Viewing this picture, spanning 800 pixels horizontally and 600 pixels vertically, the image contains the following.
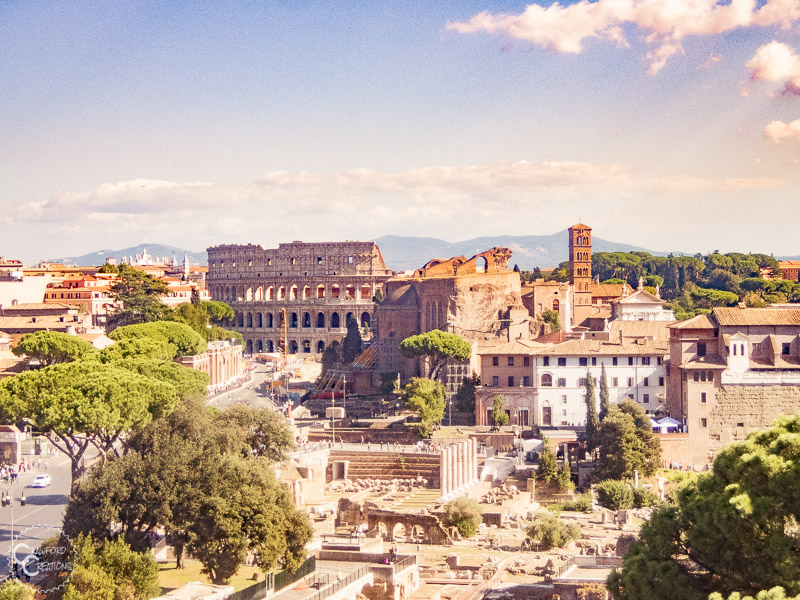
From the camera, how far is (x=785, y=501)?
26.7m

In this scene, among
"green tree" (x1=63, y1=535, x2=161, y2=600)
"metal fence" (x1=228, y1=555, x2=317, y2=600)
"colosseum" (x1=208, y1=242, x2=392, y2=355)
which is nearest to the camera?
"green tree" (x1=63, y1=535, x2=161, y2=600)

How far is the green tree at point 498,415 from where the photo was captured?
210 ft

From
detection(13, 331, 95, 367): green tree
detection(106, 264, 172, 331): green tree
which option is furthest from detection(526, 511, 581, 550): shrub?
detection(106, 264, 172, 331): green tree

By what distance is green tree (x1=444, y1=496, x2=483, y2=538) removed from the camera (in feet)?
152

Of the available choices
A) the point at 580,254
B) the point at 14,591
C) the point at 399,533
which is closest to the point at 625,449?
the point at 399,533

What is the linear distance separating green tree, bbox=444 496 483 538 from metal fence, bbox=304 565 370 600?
30.2 feet

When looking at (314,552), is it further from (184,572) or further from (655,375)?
(655,375)

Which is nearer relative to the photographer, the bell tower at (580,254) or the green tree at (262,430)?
the green tree at (262,430)

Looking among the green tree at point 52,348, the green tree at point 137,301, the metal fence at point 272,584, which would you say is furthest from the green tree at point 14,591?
the green tree at point 137,301

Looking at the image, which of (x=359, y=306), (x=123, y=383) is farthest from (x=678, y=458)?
(x=359, y=306)

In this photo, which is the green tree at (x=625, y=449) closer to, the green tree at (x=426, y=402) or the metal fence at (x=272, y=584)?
the green tree at (x=426, y=402)

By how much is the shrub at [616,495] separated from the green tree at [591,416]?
218 inches

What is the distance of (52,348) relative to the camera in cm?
6288

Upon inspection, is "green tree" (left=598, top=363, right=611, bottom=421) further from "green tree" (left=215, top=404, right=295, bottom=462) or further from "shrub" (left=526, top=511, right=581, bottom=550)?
"green tree" (left=215, top=404, right=295, bottom=462)
